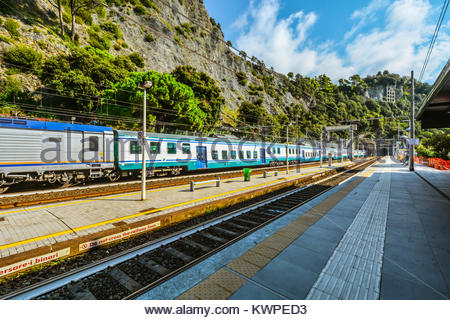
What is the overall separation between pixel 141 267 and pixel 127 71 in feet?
124

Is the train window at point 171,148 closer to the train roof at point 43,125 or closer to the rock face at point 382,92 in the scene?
the train roof at point 43,125

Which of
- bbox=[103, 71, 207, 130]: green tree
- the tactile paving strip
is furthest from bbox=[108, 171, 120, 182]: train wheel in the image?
bbox=[103, 71, 207, 130]: green tree

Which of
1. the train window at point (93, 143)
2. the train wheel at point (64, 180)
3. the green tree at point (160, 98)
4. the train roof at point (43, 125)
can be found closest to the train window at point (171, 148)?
the train roof at point (43, 125)

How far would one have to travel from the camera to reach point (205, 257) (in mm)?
4359

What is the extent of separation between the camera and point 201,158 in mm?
17172

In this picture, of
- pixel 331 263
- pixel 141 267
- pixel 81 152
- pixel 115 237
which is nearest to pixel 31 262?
pixel 115 237

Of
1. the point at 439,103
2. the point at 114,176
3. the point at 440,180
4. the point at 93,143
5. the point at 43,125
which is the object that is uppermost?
the point at 439,103

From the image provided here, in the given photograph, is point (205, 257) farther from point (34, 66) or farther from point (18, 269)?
point (34, 66)

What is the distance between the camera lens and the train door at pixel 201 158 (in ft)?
55.6

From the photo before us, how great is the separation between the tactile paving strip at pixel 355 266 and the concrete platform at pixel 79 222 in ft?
16.1

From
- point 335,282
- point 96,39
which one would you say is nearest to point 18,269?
point 335,282

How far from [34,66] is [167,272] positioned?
37.0 m

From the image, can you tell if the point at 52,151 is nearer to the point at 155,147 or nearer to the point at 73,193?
the point at 73,193

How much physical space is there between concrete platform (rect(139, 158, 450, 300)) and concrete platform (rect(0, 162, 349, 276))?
9.31 ft
